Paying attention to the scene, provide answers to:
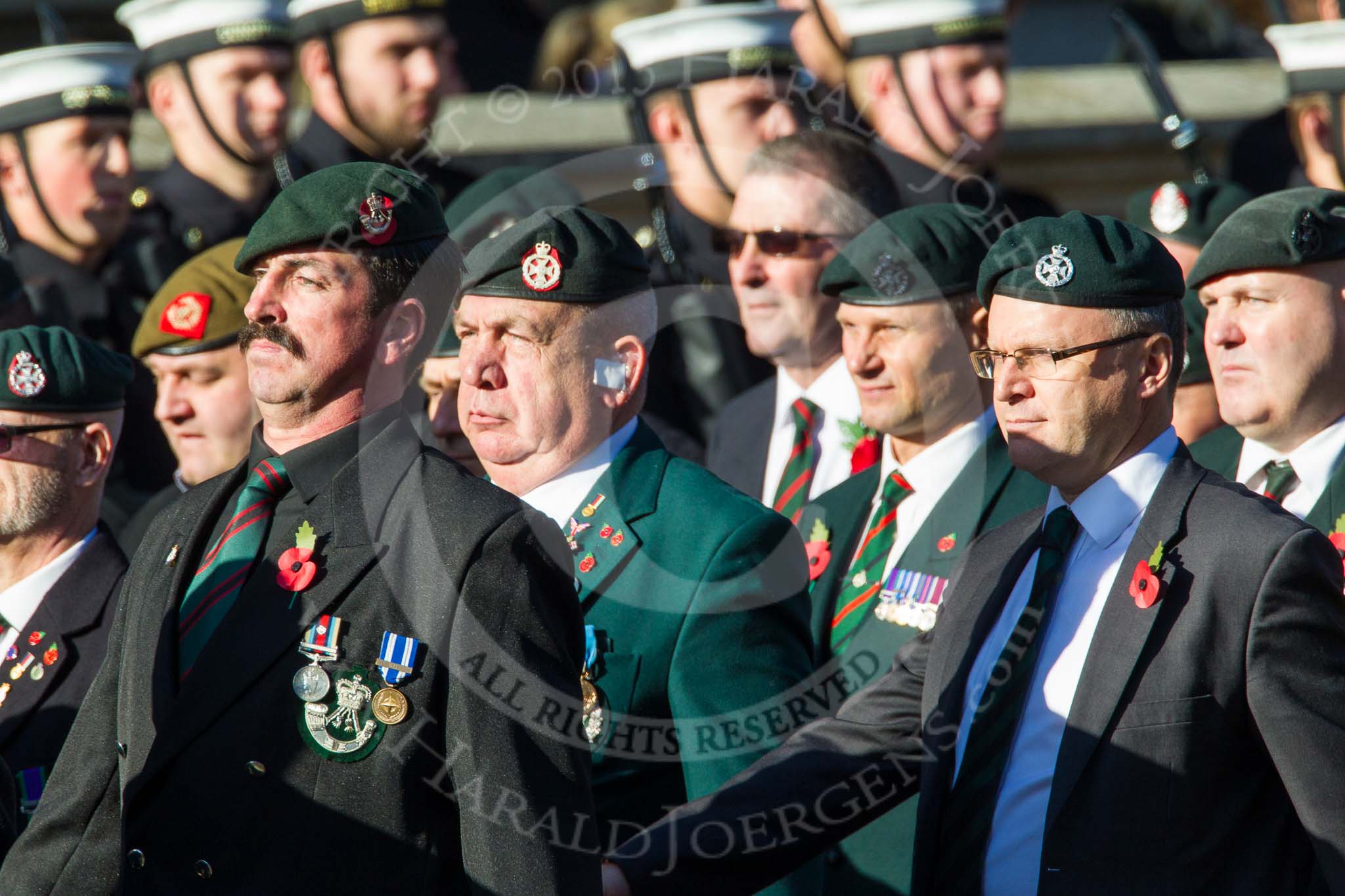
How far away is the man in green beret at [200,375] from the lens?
6070 mm

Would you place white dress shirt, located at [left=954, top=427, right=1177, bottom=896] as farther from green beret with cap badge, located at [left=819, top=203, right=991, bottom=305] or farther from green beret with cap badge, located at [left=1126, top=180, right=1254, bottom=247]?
green beret with cap badge, located at [left=1126, top=180, right=1254, bottom=247]

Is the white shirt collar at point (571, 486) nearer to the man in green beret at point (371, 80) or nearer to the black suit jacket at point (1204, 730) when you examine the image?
the black suit jacket at point (1204, 730)

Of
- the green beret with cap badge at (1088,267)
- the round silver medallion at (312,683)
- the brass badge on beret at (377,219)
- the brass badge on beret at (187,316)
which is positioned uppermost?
the brass badge on beret at (377,219)

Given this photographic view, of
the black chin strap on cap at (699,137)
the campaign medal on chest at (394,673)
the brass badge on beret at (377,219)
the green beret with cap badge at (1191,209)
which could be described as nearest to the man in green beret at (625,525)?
the campaign medal on chest at (394,673)

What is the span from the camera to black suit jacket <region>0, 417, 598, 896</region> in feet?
11.1

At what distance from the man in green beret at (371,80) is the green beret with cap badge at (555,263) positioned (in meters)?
2.91

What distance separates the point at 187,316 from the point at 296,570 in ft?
9.02

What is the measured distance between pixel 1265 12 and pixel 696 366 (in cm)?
758

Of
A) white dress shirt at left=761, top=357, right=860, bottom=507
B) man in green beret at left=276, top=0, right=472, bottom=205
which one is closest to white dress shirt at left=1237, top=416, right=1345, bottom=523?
white dress shirt at left=761, top=357, right=860, bottom=507

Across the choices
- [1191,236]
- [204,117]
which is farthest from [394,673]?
[204,117]

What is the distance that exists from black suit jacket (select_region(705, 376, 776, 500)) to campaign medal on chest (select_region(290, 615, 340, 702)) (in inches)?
103

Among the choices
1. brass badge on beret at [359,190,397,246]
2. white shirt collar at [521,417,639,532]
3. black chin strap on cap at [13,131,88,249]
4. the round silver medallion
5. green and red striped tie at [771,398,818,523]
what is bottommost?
green and red striped tie at [771,398,818,523]

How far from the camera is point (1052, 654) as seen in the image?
3836 mm

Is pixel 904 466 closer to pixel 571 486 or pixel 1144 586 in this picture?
pixel 571 486
